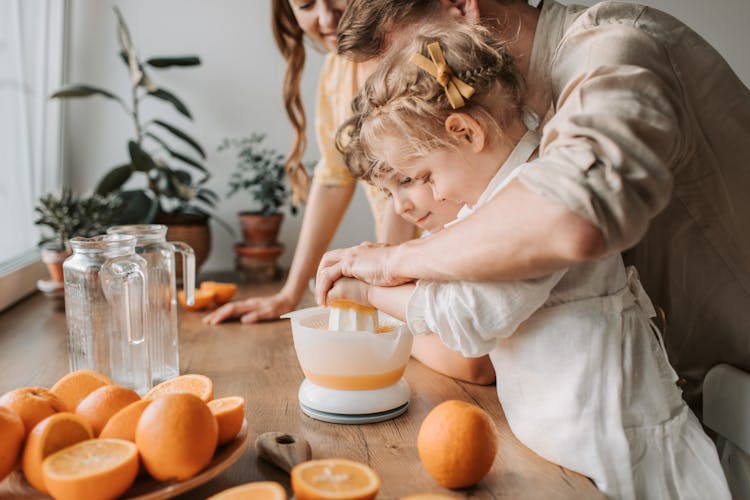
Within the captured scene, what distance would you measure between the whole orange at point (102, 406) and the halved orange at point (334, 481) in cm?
24

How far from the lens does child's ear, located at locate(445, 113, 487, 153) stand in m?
1.00

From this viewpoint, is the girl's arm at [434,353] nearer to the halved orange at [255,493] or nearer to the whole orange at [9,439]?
the halved orange at [255,493]

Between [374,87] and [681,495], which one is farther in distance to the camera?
[374,87]

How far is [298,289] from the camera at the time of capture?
1934 millimetres

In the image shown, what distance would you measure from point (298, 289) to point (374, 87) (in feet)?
3.06

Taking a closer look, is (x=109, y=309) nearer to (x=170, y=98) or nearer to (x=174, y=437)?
(x=174, y=437)

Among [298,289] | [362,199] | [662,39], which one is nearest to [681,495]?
[662,39]

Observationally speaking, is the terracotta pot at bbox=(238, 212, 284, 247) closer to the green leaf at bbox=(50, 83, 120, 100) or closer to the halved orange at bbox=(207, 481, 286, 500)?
the green leaf at bbox=(50, 83, 120, 100)

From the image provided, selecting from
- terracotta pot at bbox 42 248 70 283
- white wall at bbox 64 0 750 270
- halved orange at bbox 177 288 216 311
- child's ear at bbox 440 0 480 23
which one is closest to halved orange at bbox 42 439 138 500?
child's ear at bbox 440 0 480 23

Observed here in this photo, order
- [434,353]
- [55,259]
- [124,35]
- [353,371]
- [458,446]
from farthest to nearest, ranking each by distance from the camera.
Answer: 1. [124,35]
2. [55,259]
3. [434,353]
4. [353,371]
5. [458,446]

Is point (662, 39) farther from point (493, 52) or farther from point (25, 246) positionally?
point (25, 246)

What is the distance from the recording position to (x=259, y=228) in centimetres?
259

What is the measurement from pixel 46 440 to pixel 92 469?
0.07m

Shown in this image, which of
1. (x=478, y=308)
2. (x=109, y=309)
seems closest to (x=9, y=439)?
(x=109, y=309)
